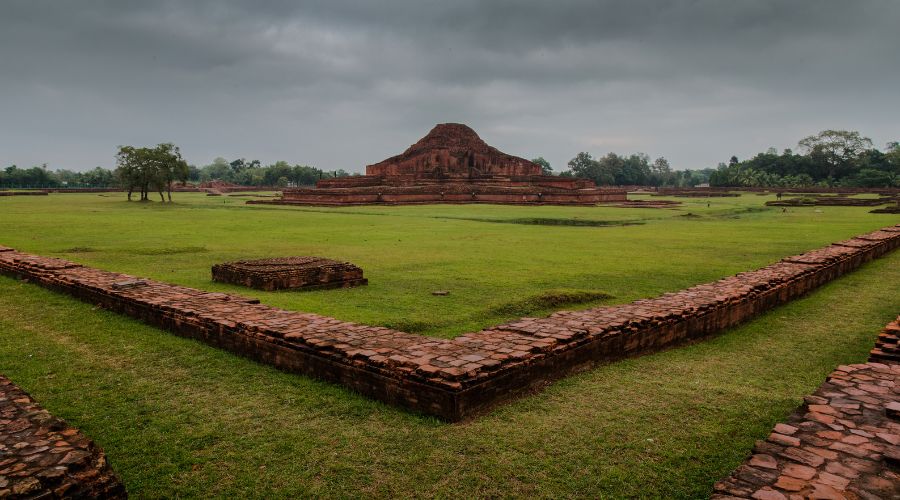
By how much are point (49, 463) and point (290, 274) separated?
5.37 meters

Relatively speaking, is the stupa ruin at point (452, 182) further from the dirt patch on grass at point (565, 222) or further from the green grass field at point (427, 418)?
the green grass field at point (427, 418)

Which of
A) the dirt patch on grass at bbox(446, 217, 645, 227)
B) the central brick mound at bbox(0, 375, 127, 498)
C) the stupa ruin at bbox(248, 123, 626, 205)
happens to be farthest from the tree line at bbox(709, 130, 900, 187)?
the central brick mound at bbox(0, 375, 127, 498)

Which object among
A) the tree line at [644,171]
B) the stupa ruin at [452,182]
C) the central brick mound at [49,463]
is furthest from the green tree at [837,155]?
the central brick mound at [49,463]

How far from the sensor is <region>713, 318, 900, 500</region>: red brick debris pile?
246cm

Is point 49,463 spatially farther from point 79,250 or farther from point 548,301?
point 79,250

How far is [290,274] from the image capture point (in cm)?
779

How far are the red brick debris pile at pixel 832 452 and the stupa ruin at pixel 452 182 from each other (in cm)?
3118

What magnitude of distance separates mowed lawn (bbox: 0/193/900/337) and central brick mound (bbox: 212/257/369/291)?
25cm

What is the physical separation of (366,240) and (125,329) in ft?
28.8

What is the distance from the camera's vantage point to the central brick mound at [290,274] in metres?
7.71

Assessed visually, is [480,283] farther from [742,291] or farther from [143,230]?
[143,230]

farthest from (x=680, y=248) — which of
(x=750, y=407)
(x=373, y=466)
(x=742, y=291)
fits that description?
(x=373, y=466)

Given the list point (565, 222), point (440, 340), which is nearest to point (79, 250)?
point (440, 340)

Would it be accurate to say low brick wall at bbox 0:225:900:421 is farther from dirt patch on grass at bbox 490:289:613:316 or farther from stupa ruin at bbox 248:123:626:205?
stupa ruin at bbox 248:123:626:205
